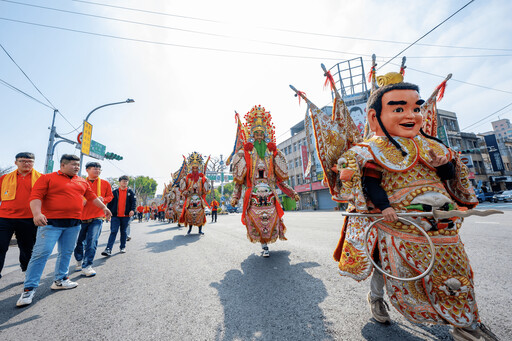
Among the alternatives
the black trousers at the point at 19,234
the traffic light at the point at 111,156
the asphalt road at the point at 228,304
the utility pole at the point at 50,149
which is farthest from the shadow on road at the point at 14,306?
the traffic light at the point at 111,156

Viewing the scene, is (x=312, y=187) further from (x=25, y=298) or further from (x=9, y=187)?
(x=25, y=298)

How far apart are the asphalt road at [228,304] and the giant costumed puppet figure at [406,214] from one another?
A: 1.18 feet

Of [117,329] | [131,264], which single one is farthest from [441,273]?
[131,264]

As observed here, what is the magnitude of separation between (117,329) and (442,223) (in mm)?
2759

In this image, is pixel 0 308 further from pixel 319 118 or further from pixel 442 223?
pixel 442 223

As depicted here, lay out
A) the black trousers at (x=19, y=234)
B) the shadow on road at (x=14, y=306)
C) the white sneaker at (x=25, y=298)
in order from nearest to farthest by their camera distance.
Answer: the shadow on road at (x=14, y=306)
the white sneaker at (x=25, y=298)
the black trousers at (x=19, y=234)

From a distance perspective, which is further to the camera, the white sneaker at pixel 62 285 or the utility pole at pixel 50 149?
the utility pole at pixel 50 149

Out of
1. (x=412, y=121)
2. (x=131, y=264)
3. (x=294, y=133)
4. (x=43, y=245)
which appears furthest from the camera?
(x=294, y=133)

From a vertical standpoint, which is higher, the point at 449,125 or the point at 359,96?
the point at 359,96

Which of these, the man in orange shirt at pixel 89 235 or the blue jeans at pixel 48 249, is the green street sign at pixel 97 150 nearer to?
the man in orange shirt at pixel 89 235

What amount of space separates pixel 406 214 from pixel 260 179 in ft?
10.2

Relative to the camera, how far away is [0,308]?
2.64 meters

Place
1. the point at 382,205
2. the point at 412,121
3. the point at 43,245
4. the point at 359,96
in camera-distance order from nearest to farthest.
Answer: the point at 382,205 < the point at 412,121 < the point at 43,245 < the point at 359,96

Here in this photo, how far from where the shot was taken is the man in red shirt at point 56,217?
2877mm
